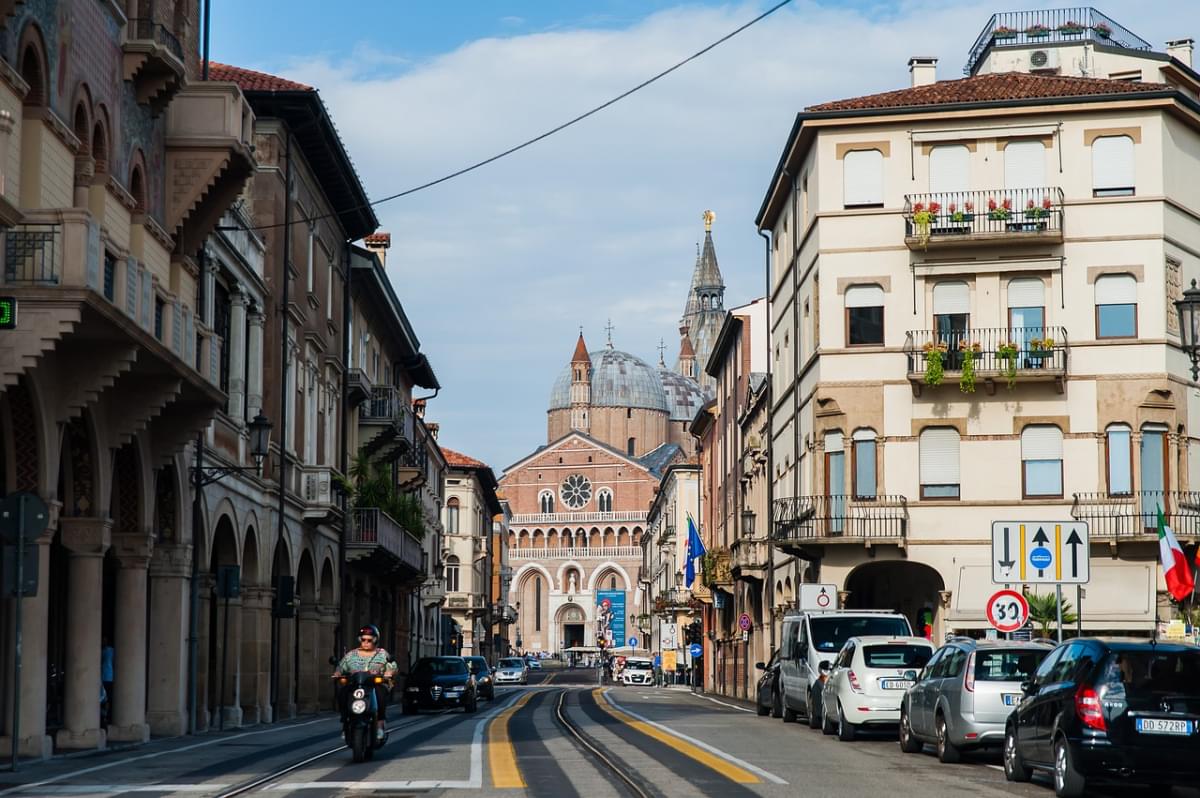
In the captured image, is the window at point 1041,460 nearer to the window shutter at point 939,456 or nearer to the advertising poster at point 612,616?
the window shutter at point 939,456

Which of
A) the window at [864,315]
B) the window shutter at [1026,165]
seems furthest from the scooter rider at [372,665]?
the window shutter at [1026,165]

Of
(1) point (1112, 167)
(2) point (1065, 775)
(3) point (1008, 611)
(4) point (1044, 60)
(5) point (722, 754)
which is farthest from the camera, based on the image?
(4) point (1044, 60)

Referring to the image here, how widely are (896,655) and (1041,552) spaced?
3.46 metres

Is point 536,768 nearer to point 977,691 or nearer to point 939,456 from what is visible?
point 977,691

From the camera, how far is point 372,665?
20.5 metres

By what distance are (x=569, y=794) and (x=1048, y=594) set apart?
2616 cm

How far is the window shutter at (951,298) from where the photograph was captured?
1686 inches

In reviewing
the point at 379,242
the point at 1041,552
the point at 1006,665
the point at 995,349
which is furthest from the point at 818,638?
the point at 379,242

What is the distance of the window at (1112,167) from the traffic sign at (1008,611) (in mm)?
19294

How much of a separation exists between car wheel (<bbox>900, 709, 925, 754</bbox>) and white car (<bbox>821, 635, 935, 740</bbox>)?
2262 millimetres

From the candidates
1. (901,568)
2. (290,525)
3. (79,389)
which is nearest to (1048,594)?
(901,568)

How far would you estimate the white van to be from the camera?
31.3 m

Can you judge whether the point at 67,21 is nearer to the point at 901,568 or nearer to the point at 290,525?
the point at 290,525

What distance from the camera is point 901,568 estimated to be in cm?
4578
